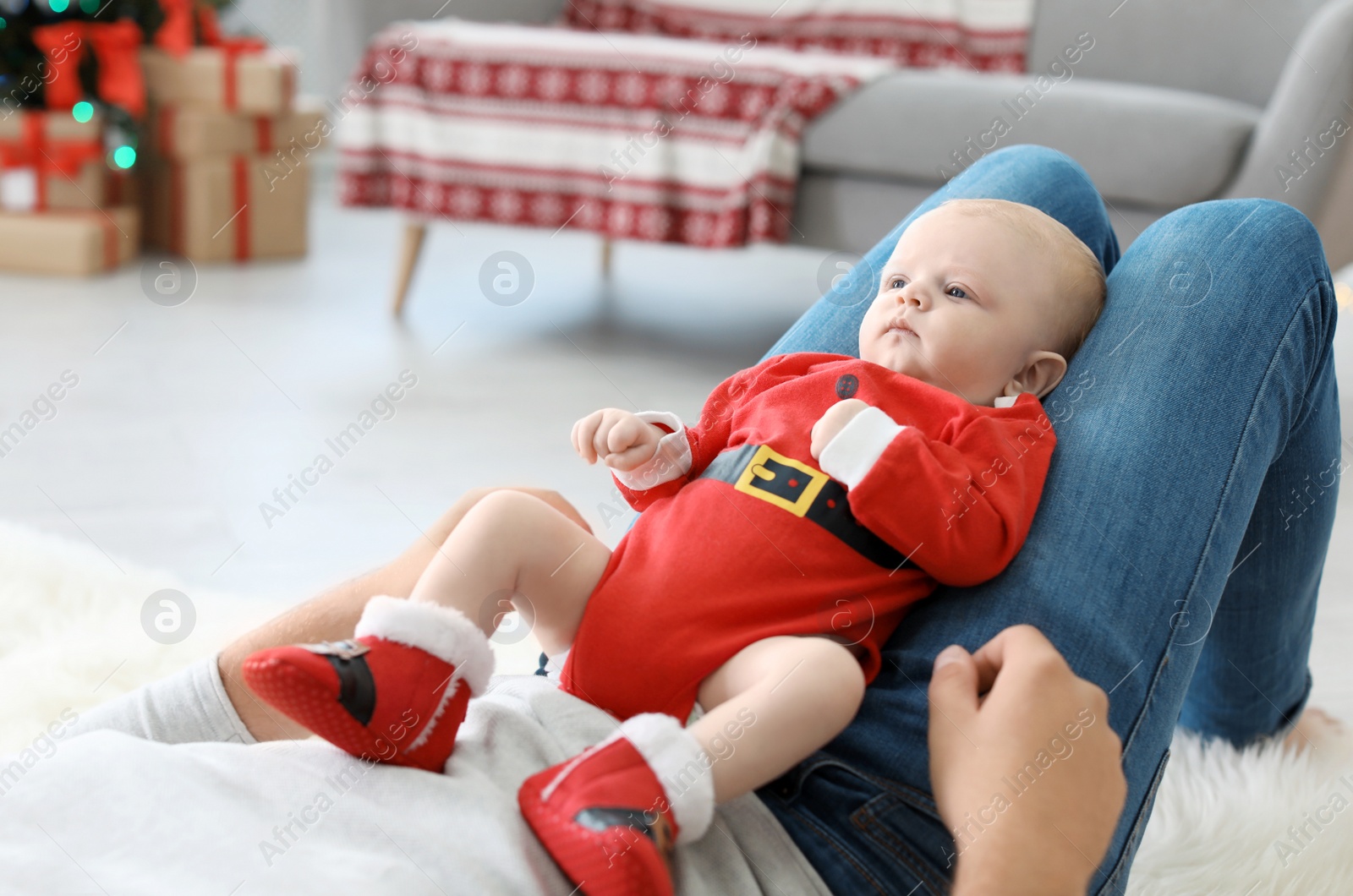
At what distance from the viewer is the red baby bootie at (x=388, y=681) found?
23.0 inches

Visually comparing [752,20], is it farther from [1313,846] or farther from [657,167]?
[1313,846]

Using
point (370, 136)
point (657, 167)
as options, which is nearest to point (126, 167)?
point (370, 136)

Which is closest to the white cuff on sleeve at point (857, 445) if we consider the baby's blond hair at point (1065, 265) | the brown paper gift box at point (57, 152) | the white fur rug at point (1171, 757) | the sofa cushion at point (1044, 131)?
the baby's blond hair at point (1065, 265)

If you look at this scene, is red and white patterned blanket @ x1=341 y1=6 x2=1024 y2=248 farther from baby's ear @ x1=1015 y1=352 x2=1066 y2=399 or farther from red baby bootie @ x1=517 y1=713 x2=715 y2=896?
red baby bootie @ x1=517 y1=713 x2=715 y2=896

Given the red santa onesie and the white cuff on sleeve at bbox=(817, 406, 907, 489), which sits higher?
the white cuff on sleeve at bbox=(817, 406, 907, 489)

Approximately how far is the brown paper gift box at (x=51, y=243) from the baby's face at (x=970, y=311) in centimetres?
240

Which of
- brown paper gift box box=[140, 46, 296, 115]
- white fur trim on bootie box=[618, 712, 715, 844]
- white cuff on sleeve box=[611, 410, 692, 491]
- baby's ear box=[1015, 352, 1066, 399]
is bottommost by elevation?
brown paper gift box box=[140, 46, 296, 115]

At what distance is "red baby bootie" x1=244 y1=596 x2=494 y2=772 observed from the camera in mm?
583

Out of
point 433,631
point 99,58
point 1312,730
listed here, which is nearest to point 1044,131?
point 1312,730

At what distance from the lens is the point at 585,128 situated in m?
2.32

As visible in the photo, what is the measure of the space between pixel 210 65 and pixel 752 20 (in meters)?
1.27

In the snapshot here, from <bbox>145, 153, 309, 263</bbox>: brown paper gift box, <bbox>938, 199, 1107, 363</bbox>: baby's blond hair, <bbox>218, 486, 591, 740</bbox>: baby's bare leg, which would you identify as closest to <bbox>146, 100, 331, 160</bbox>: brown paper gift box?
<bbox>145, 153, 309, 263</bbox>: brown paper gift box

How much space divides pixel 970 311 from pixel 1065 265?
0.29 ft

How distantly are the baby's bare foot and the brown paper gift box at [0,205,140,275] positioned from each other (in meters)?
2.56
